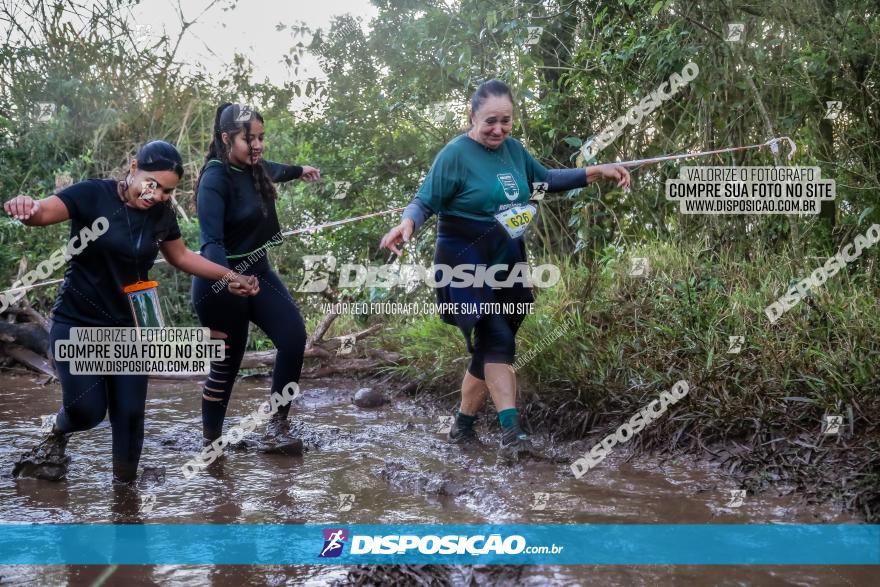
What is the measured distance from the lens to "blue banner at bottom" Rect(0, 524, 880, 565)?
2.93 meters

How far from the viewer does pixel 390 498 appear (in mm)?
3721

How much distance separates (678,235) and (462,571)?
399 centimetres

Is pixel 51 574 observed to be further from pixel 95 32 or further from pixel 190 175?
pixel 95 32

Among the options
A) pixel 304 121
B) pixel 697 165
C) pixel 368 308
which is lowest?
pixel 368 308

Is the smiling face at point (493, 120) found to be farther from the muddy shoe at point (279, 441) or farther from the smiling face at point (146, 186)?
the muddy shoe at point (279, 441)

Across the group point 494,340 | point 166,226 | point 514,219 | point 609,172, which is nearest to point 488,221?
point 514,219

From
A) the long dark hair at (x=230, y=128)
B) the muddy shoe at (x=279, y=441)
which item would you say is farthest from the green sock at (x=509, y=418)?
the long dark hair at (x=230, y=128)

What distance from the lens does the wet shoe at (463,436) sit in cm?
469

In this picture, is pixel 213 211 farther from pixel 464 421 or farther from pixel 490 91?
pixel 464 421

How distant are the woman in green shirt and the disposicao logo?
126 centimetres

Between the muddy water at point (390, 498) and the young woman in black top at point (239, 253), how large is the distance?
42 centimetres

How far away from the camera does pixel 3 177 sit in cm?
930

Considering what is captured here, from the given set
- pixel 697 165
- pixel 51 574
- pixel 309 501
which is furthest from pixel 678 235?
pixel 51 574

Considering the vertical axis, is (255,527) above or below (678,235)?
below
